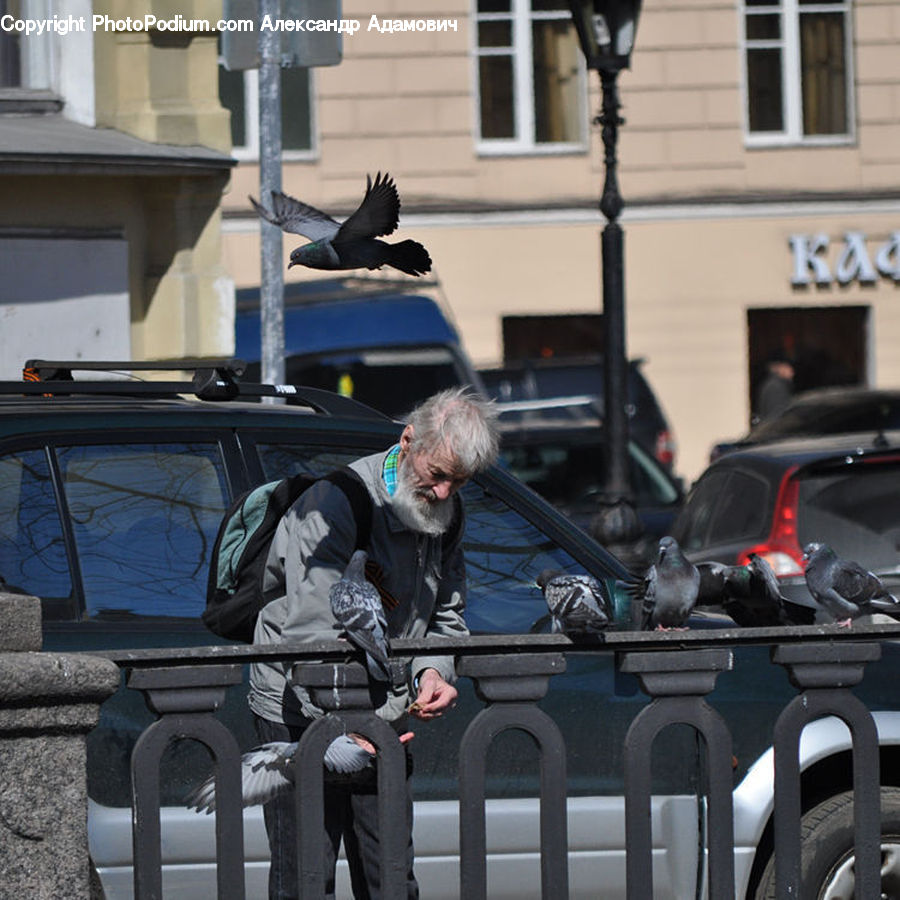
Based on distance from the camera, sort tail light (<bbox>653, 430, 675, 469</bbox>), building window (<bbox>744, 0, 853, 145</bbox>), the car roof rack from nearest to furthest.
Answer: the car roof rack
tail light (<bbox>653, 430, 675, 469</bbox>)
building window (<bbox>744, 0, 853, 145</bbox>)

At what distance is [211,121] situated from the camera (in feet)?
34.0

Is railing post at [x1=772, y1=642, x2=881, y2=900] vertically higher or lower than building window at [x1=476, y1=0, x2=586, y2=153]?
lower

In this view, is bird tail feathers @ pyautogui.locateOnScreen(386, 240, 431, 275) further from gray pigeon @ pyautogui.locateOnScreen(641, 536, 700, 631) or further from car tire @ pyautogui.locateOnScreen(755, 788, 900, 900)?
car tire @ pyautogui.locateOnScreen(755, 788, 900, 900)

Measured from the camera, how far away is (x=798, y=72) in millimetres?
21344

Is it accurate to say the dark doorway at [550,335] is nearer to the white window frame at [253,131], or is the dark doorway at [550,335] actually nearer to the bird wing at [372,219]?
the white window frame at [253,131]

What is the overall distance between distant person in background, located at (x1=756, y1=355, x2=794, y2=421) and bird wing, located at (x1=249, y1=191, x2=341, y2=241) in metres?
14.2

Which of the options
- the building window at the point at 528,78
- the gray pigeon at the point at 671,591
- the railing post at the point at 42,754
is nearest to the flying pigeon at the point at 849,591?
the gray pigeon at the point at 671,591

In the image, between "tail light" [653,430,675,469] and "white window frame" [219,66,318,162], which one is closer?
"tail light" [653,430,675,469]

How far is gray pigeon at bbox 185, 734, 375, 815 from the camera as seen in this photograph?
4.22 metres

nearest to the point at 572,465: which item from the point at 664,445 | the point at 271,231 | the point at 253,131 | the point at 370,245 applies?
the point at 664,445

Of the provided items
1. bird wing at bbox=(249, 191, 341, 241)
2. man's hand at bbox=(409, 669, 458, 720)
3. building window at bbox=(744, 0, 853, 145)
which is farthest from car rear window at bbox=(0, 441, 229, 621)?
building window at bbox=(744, 0, 853, 145)

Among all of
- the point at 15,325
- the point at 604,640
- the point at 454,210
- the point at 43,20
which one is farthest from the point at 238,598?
the point at 454,210

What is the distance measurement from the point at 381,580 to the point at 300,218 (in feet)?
5.33

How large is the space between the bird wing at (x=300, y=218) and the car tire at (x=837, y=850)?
206 centimetres
